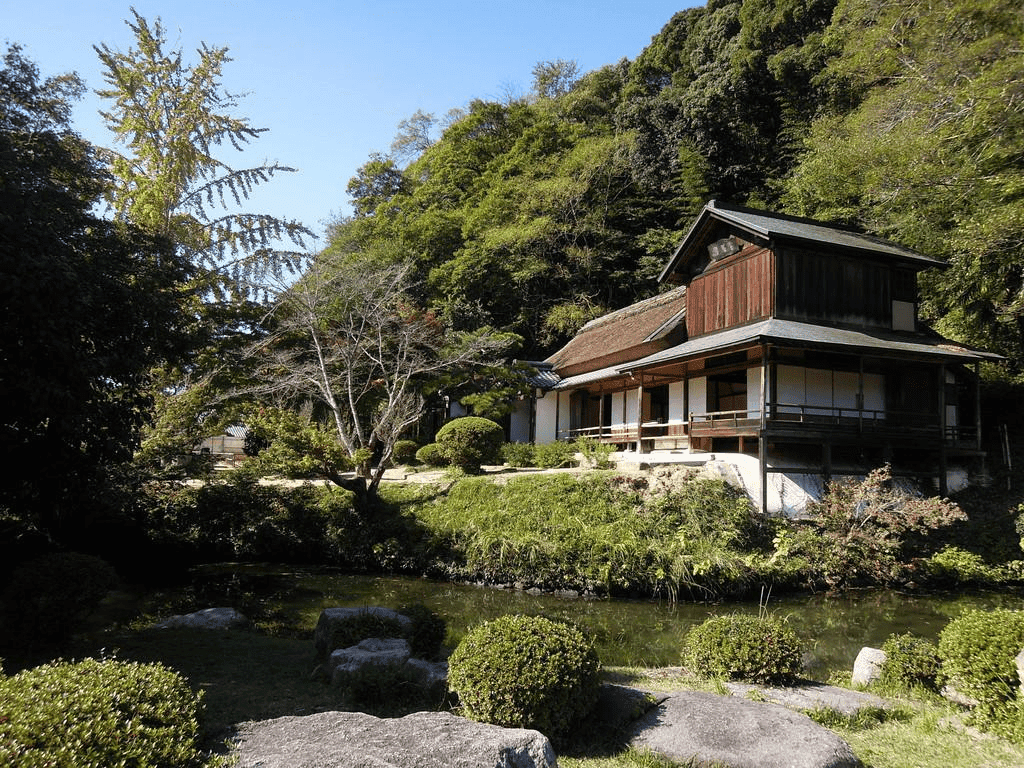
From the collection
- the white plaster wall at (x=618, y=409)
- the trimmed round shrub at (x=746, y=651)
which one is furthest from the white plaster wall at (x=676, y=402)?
the trimmed round shrub at (x=746, y=651)

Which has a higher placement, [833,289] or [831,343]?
[833,289]

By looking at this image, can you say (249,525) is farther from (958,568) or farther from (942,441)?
(942,441)

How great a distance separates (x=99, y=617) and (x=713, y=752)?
9943 millimetres

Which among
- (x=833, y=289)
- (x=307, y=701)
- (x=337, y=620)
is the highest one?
(x=833, y=289)

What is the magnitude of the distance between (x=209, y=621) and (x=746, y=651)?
24.2 feet

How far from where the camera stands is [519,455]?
21.1m

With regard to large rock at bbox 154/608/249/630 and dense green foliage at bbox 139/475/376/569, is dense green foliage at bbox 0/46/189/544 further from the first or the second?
dense green foliage at bbox 139/475/376/569

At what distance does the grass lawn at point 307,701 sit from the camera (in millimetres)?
4816

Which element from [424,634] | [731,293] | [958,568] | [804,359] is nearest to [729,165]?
[731,293]

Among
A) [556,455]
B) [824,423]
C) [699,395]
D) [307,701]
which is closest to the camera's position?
[307,701]

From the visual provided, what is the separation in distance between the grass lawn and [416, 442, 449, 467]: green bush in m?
12.2

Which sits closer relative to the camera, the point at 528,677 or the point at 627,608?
the point at 528,677

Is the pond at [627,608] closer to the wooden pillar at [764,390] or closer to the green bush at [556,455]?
the wooden pillar at [764,390]

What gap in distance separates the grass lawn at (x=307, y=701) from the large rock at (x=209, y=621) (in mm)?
462
